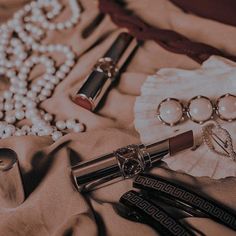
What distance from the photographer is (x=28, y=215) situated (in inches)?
18.8

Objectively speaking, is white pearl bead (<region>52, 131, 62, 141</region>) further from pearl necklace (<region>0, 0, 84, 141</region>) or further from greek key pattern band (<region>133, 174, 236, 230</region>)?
greek key pattern band (<region>133, 174, 236, 230</region>)

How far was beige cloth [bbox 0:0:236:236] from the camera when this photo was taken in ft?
1.53

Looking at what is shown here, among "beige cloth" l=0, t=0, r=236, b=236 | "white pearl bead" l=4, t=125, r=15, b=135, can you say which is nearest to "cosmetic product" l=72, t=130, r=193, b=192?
"beige cloth" l=0, t=0, r=236, b=236

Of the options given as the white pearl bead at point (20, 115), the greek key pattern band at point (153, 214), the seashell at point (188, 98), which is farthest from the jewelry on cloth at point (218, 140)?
the white pearl bead at point (20, 115)

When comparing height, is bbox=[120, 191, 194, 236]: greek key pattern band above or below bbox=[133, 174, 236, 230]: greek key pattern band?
below

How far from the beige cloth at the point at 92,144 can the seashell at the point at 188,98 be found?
0.01 m

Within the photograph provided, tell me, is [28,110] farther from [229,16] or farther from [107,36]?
[229,16]

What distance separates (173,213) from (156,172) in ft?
0.17

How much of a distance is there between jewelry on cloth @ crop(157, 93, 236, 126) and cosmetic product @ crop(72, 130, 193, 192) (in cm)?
3

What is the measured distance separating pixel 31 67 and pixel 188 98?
221 mm

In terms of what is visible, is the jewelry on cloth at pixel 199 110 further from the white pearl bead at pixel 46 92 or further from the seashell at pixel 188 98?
the white pearl bead at pixel 46 92

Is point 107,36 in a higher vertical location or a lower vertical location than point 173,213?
higher

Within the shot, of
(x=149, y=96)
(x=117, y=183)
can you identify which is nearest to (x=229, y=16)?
(x=149, y=96)

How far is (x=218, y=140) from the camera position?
1.73 ft
